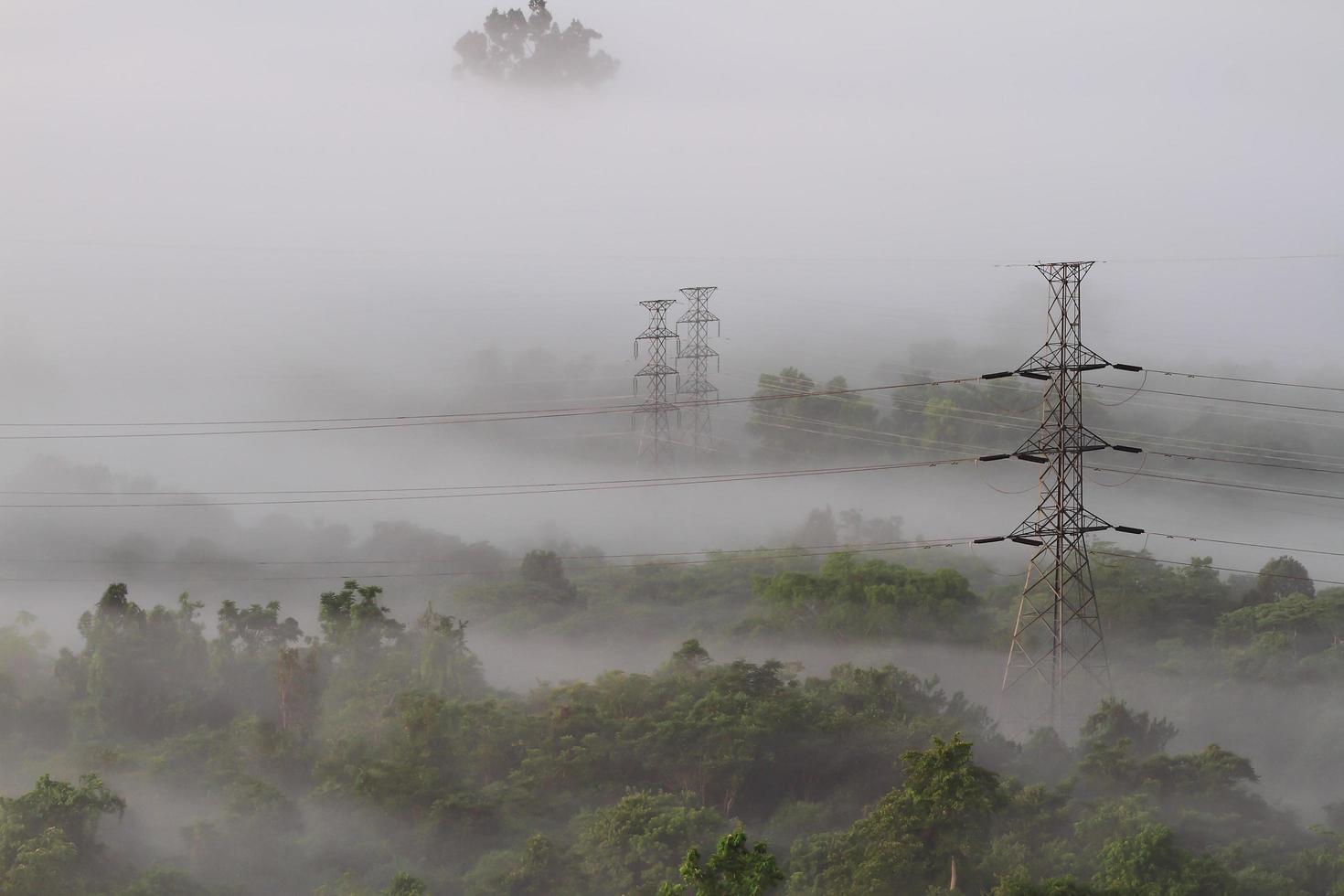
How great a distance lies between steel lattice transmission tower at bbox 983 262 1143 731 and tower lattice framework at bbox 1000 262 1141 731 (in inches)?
1.5

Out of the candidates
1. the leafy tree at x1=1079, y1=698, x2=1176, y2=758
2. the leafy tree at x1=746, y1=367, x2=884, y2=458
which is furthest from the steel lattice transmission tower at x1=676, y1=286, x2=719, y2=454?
the leafy tree at x1=1079, y1=698, x2=1176, y2=758

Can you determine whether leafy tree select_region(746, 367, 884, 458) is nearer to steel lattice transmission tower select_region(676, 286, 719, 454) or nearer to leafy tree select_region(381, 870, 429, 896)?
steel lattice transmission tower select_region(676, 286, 719, 454)

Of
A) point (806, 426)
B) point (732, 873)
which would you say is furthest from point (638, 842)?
point (806, 426)

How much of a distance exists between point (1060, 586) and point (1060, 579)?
83 centimetres

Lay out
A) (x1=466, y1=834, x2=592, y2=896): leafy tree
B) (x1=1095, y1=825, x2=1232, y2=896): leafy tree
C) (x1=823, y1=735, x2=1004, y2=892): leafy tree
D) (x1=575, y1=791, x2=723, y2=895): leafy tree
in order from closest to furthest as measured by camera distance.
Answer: (x1=1095, y1=825, x2=1232, y2=896): leafy tree
(x1=823, y1=735, x2=1004, y2=892): leafy tree
(x1=575, y1=791, x2=723, y2=895): leafy tree
(x1=466, y1=834, x2=592, y2=896): leafy tree

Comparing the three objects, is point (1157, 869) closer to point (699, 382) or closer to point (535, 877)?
point (535, 877)

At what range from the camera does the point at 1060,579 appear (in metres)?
39.7

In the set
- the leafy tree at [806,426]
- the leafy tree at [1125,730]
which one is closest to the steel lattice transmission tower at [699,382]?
the leafy tree at [806,426]

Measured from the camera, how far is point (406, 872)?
35.8 metres

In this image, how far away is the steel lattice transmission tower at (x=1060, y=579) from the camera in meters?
39.9

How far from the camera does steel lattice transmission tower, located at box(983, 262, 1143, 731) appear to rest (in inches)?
1570

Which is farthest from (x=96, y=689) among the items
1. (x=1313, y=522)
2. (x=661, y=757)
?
(x=1313, y=522)

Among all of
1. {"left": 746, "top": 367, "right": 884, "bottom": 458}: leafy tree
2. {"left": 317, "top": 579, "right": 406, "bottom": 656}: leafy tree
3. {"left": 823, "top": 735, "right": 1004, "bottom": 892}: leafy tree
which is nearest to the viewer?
{"left": 823, "top": 735, "right": 1004, "bottom": 892}: leafy tree

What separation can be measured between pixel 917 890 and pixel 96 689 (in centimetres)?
2994
